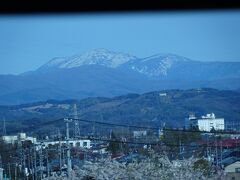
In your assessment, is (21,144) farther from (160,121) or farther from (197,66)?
(197,66)

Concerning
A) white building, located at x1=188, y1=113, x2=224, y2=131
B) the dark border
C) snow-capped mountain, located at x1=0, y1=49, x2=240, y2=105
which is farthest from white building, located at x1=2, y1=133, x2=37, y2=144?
snow-capped mountain, located at x1=0, y1=49, x2=240, y2=105

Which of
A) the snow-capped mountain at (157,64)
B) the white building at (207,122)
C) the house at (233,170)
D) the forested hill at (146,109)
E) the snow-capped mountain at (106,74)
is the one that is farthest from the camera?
the snow-capped mountain at (157,64)

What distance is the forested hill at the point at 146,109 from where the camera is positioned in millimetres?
25609

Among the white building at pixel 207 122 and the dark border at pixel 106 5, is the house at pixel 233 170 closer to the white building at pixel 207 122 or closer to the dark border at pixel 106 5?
the white building at pixel 207 122

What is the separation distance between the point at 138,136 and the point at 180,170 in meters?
8.79

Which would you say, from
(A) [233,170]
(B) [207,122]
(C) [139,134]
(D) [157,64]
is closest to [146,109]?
(B) [207,122]

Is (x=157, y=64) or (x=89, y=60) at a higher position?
(x=89, y=60)

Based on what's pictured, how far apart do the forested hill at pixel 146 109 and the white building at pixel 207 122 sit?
1.29 feet

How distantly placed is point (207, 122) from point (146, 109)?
3.43 m

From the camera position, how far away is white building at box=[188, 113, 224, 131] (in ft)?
80.2

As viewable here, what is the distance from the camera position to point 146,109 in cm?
2786

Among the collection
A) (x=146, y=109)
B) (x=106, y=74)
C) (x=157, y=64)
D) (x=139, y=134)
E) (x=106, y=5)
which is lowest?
(x=139, y=134)

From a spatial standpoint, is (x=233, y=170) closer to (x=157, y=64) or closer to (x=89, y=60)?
(x=157, y=64)

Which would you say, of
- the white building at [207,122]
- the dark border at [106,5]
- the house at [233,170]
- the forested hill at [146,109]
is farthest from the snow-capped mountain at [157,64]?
the dark border at [106,5]
